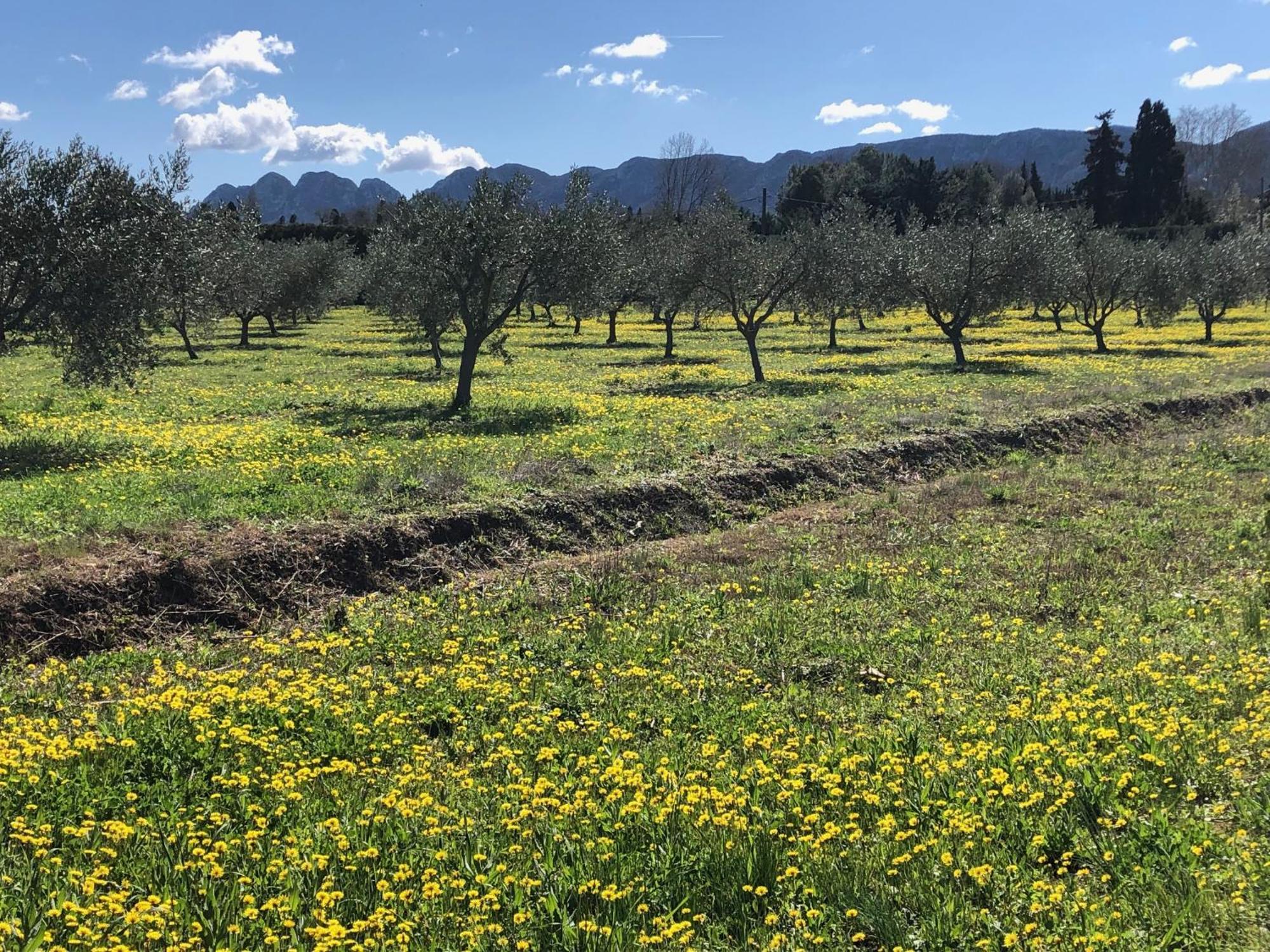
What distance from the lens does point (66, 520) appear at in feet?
39.5

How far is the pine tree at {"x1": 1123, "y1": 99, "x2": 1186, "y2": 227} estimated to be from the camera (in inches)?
3639

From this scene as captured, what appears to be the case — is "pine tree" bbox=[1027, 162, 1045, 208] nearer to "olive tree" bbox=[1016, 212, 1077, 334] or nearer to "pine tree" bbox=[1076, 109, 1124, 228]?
"pine tree" bbox=[1076, 109, 1124, 228]

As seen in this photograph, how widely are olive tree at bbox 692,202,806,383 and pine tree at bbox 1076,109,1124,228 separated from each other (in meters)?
75.4

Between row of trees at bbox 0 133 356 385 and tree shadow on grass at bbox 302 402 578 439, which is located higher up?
row of trees at bbox 0 133 356 385

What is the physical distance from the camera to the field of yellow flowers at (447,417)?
46.6ft

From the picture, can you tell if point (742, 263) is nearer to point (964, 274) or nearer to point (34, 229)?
point (964, 274)

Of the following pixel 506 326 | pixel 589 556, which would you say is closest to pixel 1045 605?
pixel 589 556

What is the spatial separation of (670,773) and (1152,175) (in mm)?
110828

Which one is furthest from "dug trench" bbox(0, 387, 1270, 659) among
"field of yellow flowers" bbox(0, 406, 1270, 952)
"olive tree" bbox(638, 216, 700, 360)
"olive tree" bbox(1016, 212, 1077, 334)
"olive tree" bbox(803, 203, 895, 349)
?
"olive tree" bbox(1016, 212, 1077, 334)

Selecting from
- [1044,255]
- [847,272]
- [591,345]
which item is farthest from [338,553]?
[591,345]

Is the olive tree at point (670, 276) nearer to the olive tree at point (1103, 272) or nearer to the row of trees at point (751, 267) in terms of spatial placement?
the row of trees at point (751, 267)

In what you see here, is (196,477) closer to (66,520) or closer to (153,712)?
(66,520)

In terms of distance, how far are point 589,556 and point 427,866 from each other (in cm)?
819

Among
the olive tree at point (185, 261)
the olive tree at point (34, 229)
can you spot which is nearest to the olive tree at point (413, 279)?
the olive tree at point (185, 261)
